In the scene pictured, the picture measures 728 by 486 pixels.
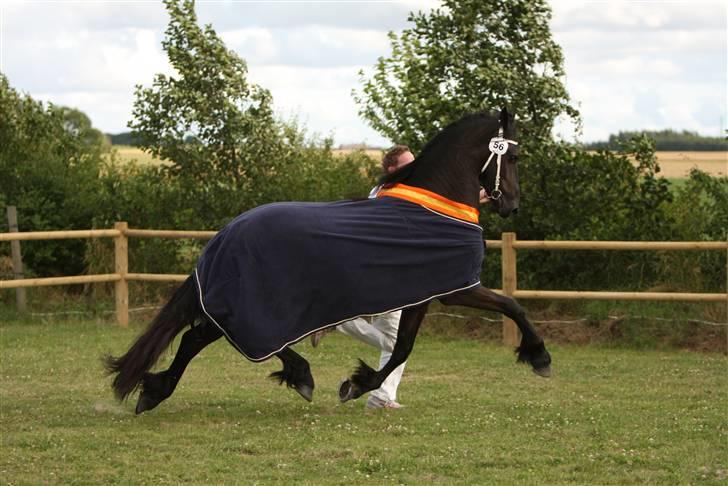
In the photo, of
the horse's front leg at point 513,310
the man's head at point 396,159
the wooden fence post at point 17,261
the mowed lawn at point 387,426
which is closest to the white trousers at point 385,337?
the mowed lawn at point 387,426

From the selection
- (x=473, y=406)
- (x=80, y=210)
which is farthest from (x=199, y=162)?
(x=473, y=406)

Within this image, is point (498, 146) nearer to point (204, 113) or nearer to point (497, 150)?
point (497, 150)

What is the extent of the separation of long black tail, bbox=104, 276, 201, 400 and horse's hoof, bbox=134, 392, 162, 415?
0.64 feet

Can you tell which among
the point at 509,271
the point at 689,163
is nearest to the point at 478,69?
the point at 509,271

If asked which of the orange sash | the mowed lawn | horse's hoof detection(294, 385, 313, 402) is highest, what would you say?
the orange sash

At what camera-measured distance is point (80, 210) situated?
1409cm

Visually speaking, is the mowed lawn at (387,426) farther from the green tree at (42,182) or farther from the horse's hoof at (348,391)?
the green tree at (42,182)

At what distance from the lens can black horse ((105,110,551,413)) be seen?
6.68 metres

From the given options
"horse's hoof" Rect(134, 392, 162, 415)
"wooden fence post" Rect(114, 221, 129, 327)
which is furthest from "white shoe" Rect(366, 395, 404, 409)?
"wooden fence post" Rect(114, 221, 129, 327)

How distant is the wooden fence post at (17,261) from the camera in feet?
42.2

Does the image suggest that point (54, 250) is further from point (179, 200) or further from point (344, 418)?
point (344, 418)

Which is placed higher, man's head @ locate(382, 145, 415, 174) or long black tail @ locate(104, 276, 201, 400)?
man's head @ locate(382, 145, 415, 174)

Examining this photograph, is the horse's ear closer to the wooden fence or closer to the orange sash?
the orange sash

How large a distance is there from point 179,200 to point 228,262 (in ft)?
23.4
